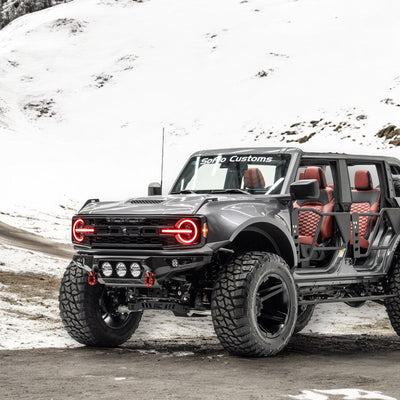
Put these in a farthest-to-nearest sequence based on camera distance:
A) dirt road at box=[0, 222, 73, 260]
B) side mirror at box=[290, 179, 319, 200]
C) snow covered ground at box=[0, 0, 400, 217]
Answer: snow covered ground at box=[0, 0, 400, 217] → dirt road at box=[0, 222, 73, 260] → side mirror at box=[290, 179, 319, 200]

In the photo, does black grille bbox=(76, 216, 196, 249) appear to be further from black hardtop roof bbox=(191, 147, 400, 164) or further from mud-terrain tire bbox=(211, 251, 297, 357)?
black hardtop roof bbox=(191, 147, 400, 164)

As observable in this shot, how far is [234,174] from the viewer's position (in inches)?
376

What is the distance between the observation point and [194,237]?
813 centimetres

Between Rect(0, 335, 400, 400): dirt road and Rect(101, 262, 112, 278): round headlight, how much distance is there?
33.1 inches

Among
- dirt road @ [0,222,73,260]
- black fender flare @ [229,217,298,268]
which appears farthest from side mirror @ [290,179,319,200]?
dirt road @ [0,222,73,260]

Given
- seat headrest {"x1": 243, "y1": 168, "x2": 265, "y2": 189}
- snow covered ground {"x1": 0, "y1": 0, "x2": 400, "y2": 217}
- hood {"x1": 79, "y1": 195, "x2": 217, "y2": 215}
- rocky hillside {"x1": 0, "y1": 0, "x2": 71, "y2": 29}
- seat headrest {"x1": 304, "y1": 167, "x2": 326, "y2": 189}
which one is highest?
rocky hillside {"x1": 0, "y1": 0, "x2": 71, "y2": 29}

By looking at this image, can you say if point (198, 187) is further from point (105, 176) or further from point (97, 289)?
point (105, 176)

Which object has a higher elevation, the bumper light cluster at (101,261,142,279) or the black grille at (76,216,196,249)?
the black grille at (76,216,196,249)

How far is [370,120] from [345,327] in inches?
1353

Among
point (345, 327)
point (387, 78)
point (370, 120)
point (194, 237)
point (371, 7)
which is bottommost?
point (345, 327)

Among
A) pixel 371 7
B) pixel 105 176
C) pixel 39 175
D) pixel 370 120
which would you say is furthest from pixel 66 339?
pixel 371 7

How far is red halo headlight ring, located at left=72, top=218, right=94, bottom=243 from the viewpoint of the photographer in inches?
349

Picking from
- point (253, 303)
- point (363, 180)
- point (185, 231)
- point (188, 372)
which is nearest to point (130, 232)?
point (185, 231)

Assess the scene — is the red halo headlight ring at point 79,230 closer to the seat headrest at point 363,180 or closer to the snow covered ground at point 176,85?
the seat headrest at point 363,180
